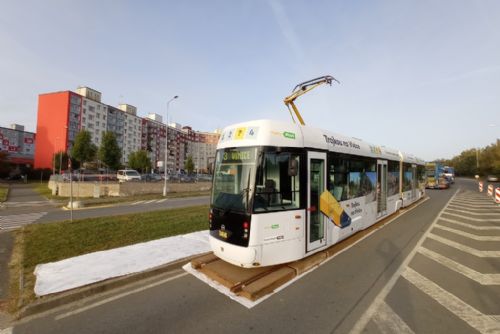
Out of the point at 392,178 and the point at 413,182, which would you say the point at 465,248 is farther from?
the point at 413,182

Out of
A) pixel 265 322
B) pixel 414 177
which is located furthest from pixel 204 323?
pixel 414 177

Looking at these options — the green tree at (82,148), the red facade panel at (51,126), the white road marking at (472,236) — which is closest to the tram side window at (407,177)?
the white road marking at (472,236)

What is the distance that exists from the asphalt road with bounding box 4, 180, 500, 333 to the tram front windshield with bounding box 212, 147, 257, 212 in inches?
66.6

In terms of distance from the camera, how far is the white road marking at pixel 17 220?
11.0 meters

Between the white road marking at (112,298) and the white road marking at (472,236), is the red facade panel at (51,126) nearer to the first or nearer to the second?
the white road marking at (112,298)

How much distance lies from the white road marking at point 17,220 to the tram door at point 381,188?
1512 cm

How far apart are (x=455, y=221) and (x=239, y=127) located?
11.4m

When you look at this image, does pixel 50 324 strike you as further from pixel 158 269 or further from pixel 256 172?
pixel 256 172

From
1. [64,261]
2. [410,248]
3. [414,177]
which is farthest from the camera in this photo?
[414,177]

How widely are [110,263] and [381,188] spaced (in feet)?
31.3

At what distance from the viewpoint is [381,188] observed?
10.0 m

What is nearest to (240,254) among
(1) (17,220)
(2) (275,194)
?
(2) (275,194)

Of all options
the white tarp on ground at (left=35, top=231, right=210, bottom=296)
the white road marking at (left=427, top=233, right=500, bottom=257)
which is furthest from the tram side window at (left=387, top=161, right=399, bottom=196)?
the white tarp on ground at (left=35, top=231, right=210, bottom=296)

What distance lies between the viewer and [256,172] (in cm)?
487
